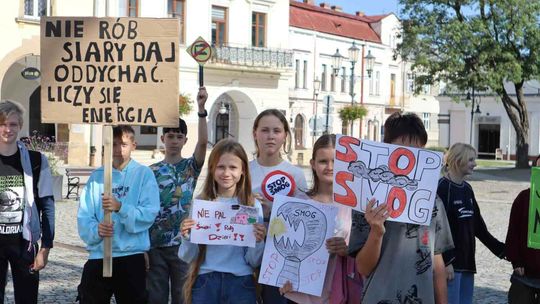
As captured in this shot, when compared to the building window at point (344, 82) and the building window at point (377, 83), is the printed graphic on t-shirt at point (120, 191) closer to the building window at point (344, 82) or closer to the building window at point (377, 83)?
the building window at point (344, 82)

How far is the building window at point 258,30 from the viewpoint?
43719 mm

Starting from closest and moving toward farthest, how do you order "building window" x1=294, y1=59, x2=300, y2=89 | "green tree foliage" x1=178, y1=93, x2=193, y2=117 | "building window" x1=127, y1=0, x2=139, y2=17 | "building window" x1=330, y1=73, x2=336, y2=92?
"green tree foliage" x1=178, y1=93, x2=193, y2=117 → "building window" x1=127, y1=0, x2=139, y2=17 → "building window" x1=294, y1=59, x2=300, y2=89 → "building window" x1=330, y1=73, x2=336, y2=92

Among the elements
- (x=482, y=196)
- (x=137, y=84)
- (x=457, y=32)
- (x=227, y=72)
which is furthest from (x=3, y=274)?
(x=227, y=72)

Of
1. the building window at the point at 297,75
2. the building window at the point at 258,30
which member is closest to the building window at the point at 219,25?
the building window at the point at 258,30

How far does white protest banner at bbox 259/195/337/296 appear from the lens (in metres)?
4.61

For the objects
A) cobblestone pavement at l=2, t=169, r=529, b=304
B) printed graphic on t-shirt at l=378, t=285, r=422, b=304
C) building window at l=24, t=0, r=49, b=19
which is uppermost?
building window at l=24, t=0, r=49, b=19

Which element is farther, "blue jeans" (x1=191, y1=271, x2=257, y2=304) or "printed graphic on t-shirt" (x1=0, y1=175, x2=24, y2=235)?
"printed graphic on t-shirt" (x1=0, y1=175, x2=24, y2=235)

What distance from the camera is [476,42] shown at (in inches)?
1216

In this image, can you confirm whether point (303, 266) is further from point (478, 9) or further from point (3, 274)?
point (478, 9)

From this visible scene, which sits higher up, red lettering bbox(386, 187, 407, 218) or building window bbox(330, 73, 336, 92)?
building window bbox(330, 73, 336, 92)

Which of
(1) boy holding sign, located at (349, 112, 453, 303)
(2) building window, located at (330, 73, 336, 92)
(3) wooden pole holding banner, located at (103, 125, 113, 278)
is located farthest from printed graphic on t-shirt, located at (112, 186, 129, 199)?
(2) building window, located at (330, 73, 336, 92)

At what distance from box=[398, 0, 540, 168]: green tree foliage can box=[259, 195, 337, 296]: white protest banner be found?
89.9 ft

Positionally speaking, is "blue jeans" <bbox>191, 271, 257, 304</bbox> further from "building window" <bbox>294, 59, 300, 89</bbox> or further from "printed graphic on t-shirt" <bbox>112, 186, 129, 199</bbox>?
"building window" <bbox>294, 59, 300, 89</bbox>

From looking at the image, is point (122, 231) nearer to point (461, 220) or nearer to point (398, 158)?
point (398, 158)
